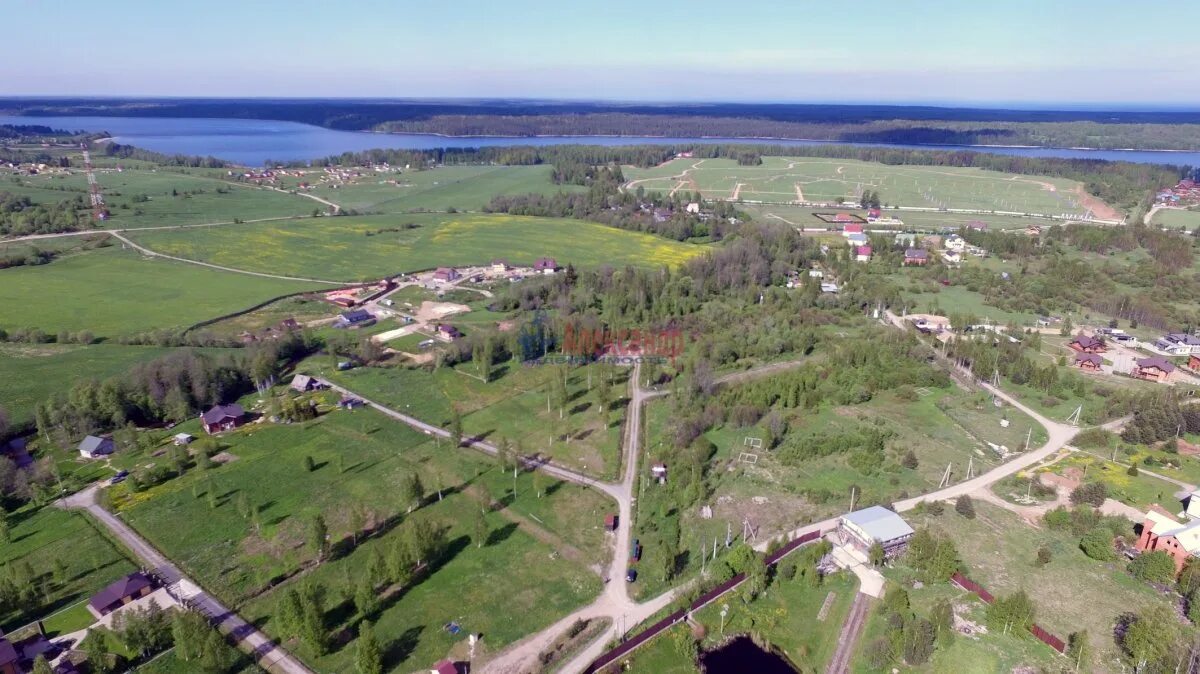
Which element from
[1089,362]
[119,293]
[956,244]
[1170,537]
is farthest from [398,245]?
[1170,537]

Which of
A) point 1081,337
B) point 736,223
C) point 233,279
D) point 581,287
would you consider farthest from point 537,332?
point 736,223

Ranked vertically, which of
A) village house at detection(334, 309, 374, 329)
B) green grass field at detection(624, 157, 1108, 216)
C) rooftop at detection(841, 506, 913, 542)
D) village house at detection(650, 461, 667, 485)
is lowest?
village house at detection(650, 461, 667, 485)

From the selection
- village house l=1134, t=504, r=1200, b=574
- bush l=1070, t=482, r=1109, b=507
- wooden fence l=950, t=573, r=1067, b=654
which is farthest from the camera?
bush l=1070, t=482, r=1109, b=507

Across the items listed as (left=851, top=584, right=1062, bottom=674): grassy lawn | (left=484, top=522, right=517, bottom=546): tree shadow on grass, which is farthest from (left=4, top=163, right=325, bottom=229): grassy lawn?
(left=851, top=584, right=1062, bottom=674): grassy lawn

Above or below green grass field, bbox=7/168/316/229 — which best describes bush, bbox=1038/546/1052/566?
below

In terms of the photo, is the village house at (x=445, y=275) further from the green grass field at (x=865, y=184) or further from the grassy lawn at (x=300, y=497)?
the green grass field at (x=865, y=184)

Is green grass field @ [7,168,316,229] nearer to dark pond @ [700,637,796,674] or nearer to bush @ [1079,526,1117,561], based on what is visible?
dark pond @ [700,637,796,674]
